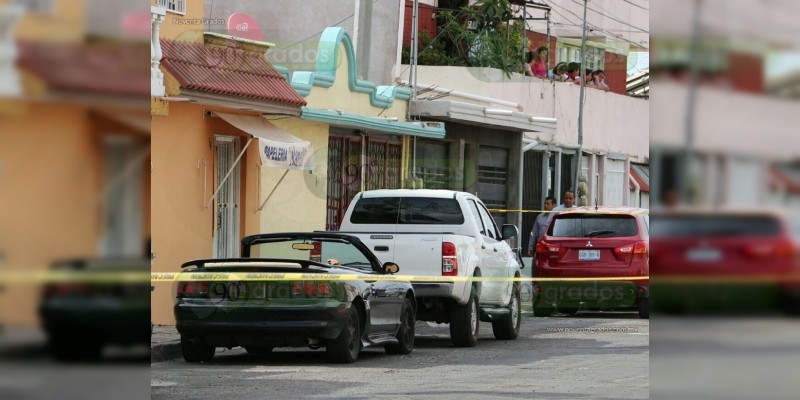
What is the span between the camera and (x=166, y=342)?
11.4m

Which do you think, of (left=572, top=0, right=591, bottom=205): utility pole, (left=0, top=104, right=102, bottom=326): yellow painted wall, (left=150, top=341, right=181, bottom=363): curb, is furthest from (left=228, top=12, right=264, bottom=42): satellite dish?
(left=0, top=104, right=102, bottom=326): yellow painted wall

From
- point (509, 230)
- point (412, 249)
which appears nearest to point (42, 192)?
point (509, 230)

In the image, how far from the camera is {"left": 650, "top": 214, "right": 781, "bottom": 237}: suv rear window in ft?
7.55

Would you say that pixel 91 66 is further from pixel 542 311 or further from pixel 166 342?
pixel 542 311

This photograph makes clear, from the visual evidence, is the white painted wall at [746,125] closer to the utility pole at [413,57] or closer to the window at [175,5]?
the window at [175,5]

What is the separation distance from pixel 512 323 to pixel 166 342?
3029 mm

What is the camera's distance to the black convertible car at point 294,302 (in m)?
10.1

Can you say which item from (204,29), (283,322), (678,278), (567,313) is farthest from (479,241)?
(678,278)

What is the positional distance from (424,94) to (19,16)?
777 cm

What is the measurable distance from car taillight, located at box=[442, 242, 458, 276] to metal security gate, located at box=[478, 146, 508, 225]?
96cm

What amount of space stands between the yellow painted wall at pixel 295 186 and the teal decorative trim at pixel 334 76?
264 mm

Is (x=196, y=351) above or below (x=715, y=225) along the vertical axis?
below

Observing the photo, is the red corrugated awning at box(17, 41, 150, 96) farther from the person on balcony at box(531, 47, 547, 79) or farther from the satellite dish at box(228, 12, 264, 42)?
the satellite dish at box(228, 12, 264, 42)

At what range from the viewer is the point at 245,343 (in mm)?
10703
